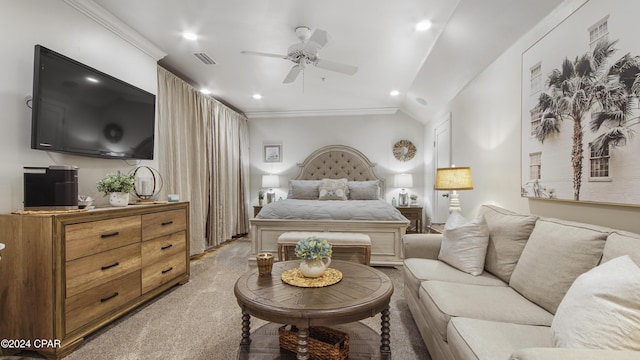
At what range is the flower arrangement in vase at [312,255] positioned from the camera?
1.67 meters

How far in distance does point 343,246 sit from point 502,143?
6.32 feet

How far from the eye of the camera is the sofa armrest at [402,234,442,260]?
7.68 ft

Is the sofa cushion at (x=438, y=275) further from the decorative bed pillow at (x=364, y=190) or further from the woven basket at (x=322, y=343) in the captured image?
the decorative bed pillow at (x=364, y=190)

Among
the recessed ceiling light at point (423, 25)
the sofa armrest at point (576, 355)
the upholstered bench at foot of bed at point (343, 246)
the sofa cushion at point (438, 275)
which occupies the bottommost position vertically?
the upholstered bench at foot of bed at point (343, 246)

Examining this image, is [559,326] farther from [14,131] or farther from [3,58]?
[3,58]

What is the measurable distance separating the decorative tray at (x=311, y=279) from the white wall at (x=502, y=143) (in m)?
1.54

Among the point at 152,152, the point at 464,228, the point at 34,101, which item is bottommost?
the point at 464,228

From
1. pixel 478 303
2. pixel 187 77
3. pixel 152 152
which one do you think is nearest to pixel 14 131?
pixel 152 152

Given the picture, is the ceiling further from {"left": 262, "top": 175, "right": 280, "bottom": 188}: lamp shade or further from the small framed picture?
{"left": 262, "top": 175, "right": 280, "bottom": 188}: lamp shade

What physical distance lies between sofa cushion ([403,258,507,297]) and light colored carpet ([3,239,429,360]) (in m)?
0.37

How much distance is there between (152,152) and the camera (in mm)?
2965

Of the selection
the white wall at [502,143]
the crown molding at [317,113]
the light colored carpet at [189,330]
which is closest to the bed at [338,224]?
the light colored carpet at [189,330]

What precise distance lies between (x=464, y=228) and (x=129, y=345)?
2.50 m

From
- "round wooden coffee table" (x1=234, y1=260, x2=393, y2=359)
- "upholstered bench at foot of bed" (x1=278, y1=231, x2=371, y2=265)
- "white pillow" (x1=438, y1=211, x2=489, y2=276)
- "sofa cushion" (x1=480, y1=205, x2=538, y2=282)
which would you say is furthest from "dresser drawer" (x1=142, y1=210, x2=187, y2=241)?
"sofa cushion" (x1=480, y1=205, x2=538, y2=282)
